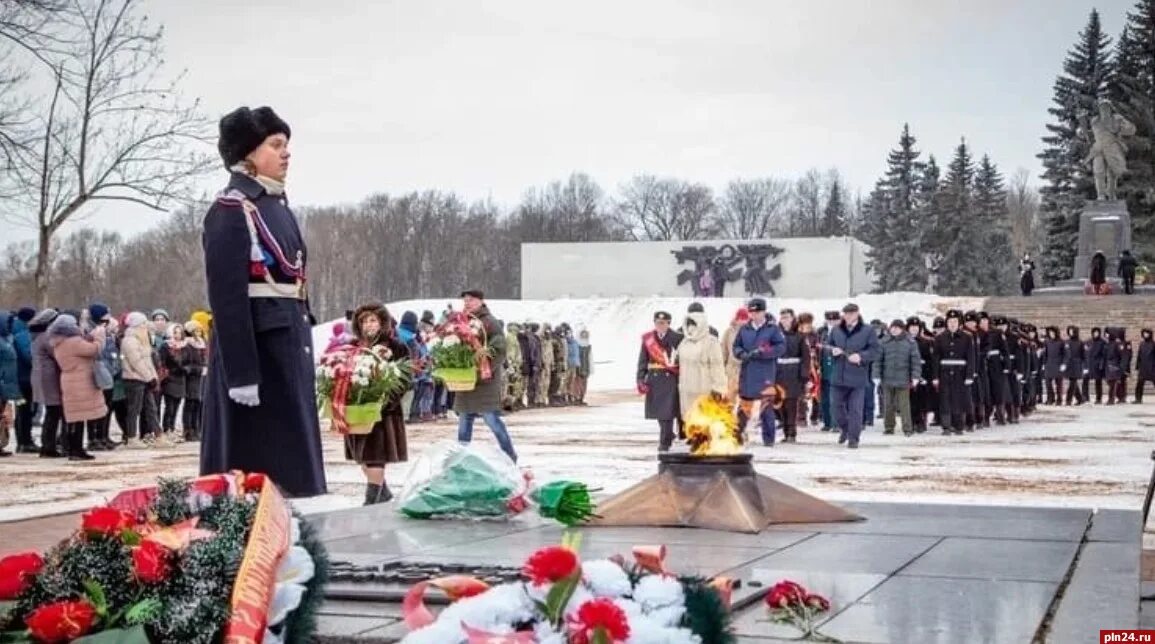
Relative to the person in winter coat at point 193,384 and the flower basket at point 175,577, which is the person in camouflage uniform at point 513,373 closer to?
the person in winter coat at point 193,384

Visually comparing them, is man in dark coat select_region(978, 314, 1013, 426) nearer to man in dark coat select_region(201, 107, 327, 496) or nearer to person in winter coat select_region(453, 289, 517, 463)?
person in winter coat select_region(453, 289, 517, 463)

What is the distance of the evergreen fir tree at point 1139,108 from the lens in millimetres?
51531

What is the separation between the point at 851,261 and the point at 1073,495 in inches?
1804

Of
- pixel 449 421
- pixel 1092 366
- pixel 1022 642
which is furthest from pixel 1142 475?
pixel 1092 366

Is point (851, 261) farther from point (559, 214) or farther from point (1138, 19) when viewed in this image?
point (559, 214)

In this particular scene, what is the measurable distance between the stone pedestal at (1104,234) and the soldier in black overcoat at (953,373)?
27.2 meters

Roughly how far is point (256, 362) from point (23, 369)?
13.0 meters

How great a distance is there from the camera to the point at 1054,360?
1222 inches

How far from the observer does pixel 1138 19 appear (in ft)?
186

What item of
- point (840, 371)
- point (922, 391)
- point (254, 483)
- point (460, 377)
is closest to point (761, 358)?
point (840, 371)

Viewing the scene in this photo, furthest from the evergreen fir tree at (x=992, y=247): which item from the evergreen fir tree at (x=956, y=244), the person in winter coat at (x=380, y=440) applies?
the person in winter coat at (x=380, y=440)

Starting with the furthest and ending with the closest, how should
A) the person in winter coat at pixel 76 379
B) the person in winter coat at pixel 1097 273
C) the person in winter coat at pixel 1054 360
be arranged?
the person in winter coat at pixel 1097 273
the person in winter coat at pixel 1054 360
the person in winter coat at pixel 76 379
